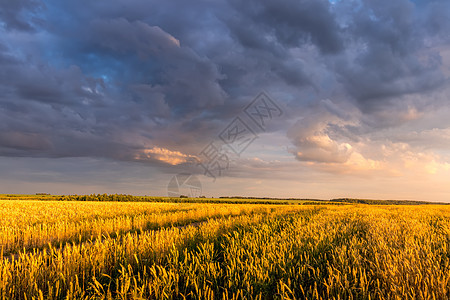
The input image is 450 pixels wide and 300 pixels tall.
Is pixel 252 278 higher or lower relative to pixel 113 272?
higher

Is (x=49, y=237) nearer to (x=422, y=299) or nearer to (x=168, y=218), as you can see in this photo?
(x=168, y=218)

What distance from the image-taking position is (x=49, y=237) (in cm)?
976

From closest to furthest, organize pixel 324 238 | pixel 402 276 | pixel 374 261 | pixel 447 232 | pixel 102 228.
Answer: pixel 402 276 < pixel 374 261 < pixel 324 238 < pixel 447 232 < pixel 102 228

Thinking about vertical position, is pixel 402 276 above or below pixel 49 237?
above

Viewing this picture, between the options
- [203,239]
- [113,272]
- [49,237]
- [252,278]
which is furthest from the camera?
[49,237]

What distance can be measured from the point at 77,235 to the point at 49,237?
3.15 feet

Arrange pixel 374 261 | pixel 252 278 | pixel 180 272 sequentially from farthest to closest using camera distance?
pixel 374 261
pixel 180 272
pixel 252 278

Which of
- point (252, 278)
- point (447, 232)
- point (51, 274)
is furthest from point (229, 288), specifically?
point (447, 232)

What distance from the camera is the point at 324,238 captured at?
20.6 ft

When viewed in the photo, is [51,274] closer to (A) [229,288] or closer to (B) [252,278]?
(A) [229,288]

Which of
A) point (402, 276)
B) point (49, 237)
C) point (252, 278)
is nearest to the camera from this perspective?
point (402, 276)

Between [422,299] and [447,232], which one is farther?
[447,232]

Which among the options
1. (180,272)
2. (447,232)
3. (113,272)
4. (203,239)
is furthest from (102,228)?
(447,232)

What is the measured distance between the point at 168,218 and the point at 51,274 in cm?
1075
